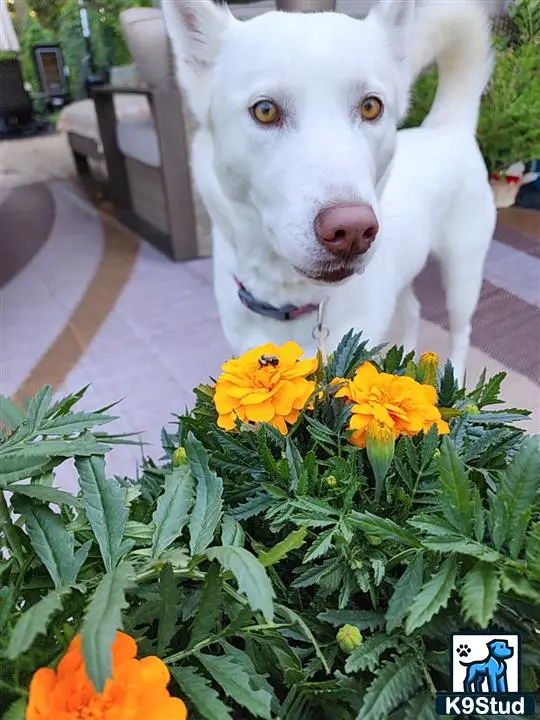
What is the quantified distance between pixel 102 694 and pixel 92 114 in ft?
12.3

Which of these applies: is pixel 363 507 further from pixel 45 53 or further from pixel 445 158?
pixel 45 53

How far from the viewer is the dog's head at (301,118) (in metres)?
0.76

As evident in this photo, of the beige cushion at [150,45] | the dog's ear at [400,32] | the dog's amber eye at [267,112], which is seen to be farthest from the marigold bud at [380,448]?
the beige cushion at [150,45]

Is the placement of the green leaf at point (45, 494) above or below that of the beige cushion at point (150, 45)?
below

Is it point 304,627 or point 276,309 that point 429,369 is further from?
point 276,309

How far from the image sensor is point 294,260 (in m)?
0.82

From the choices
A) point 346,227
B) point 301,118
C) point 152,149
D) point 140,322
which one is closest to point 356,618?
point 346,227

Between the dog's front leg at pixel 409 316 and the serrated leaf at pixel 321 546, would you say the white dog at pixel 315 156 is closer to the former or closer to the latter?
the dog's front leg at pixel 409 316

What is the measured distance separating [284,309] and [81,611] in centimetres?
77

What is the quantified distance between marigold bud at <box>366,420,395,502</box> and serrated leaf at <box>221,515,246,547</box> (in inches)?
3.4

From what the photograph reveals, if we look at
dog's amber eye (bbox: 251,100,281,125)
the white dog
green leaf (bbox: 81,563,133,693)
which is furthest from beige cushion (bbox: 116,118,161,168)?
green leaf (bbox: 81,563,133,693)

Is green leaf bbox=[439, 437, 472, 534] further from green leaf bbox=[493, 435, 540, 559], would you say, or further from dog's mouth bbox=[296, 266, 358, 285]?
dog's mouth bbox=[296, 266, 358, 285]

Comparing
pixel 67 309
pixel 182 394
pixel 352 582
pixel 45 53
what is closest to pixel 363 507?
pixel 352 582

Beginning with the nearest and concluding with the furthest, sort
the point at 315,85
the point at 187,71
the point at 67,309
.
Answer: the point at 315,85
the point at 187,71
the point at 67,309
